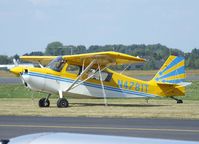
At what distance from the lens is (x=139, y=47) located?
129125 mm

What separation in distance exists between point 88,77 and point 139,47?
348 ft

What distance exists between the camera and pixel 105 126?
14.1 m

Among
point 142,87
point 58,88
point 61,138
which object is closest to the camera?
point 61,138

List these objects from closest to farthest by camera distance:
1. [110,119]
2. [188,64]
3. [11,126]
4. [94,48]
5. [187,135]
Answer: [187,135] < [11,126] < [110,119] < [188,64] < [94,48]

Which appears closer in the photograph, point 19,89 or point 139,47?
point 19,89

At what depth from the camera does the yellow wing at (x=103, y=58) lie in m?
22.4

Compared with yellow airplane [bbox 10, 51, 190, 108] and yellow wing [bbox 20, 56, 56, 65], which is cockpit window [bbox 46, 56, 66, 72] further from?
yellow wing [bbox 20, 56, 56, 65]

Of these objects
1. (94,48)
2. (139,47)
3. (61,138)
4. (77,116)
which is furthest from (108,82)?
(139,47)

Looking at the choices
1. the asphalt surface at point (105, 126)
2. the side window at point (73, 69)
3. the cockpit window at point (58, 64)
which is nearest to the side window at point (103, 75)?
the side window at point (73, 69)

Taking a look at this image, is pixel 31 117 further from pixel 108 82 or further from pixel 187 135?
pixel 108 82

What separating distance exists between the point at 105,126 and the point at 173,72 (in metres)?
11.1

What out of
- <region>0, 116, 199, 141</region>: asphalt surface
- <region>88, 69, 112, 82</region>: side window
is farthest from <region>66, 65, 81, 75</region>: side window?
<region>0, 116, 199, 141</region>: asphalt surface

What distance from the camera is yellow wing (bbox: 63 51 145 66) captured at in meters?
22.4

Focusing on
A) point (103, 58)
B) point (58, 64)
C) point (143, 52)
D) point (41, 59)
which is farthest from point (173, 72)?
point (143, 52)
